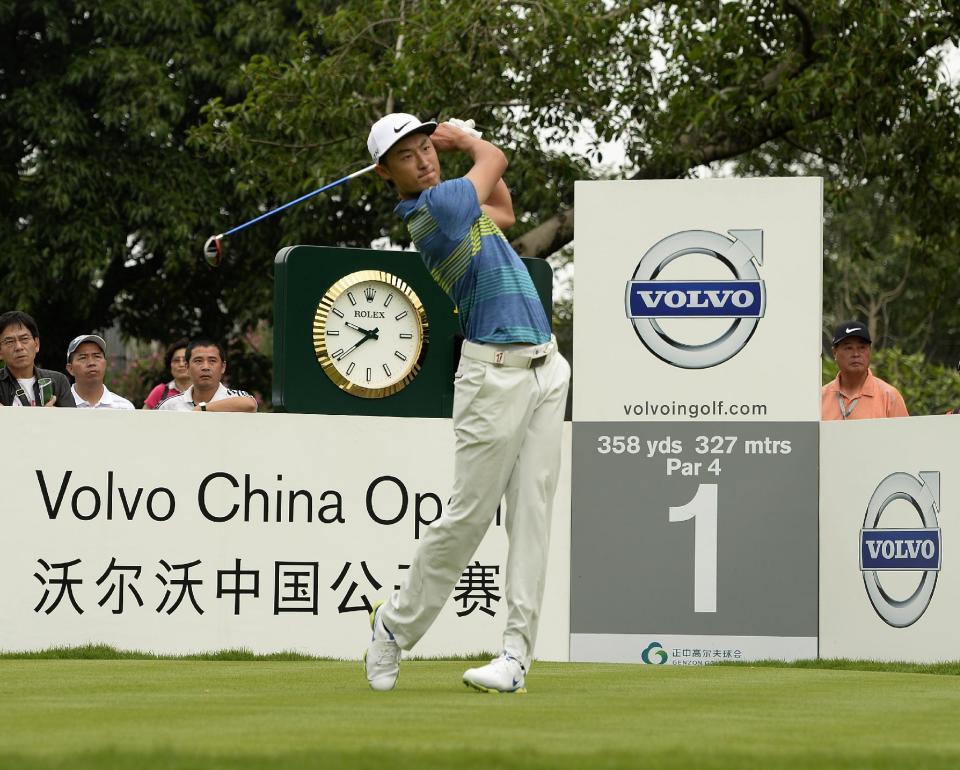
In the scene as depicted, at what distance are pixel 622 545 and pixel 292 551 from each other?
1594 mm

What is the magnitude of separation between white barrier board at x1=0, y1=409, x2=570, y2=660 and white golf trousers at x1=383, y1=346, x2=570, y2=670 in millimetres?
2812

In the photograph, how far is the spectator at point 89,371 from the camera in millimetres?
9477

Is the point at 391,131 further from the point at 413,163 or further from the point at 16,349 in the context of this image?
the point at 16,349

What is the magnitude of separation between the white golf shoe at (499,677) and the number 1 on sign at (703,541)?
3.08 metres

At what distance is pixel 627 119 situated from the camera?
17844mm

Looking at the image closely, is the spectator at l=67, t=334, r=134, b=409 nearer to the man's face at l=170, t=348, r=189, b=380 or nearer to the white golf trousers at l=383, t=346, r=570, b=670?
the man's face at l=170, t=348, r=189, b=380

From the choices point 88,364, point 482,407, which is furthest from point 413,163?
point 88,364

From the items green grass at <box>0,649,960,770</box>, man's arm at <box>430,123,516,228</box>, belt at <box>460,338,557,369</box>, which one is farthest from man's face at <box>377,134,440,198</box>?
green grass at <box>0,649,960,770</box>

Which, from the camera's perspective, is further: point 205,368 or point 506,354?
point 205,368

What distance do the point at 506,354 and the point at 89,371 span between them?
14.4 feet

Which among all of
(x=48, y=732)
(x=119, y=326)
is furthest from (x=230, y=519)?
(x=119, y=326)

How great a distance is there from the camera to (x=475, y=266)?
5.69 metres

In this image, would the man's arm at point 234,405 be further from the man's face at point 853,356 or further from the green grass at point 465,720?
the man's face at point 853,356

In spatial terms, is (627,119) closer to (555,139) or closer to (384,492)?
(555,139)
